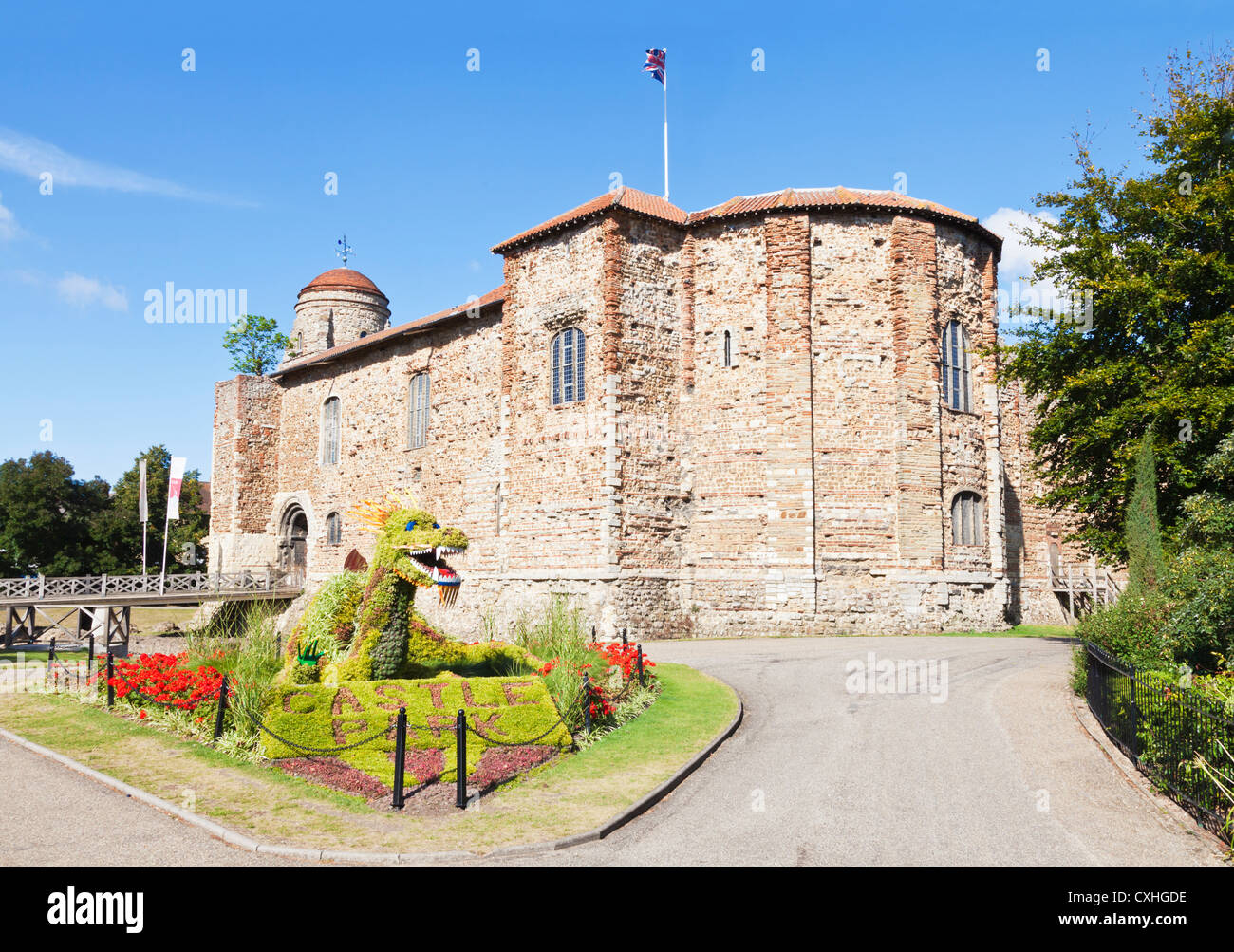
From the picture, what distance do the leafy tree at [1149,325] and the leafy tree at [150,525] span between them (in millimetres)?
45512

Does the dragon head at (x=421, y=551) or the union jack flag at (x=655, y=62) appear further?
the union jack flag at (x=655, y=62)

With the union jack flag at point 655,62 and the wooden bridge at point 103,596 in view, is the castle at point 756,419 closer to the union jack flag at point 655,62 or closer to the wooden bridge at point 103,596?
the union jack flag at point 655,62

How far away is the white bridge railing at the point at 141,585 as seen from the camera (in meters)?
28.5

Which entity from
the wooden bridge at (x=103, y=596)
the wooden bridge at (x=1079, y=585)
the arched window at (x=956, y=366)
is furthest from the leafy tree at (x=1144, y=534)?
the wooden bridge at (x=103, y=596)

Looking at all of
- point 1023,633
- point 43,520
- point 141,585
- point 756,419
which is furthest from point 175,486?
point 1023,633

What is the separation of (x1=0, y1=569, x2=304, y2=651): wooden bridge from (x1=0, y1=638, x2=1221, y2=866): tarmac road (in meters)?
19.7

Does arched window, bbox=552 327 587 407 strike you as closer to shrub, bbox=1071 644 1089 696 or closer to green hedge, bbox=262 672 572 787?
green hedge, bbox=262 672 572 787

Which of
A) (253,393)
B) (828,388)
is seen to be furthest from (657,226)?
(253,393)

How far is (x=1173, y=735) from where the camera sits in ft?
27.1

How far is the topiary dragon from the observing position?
10664 millimetres

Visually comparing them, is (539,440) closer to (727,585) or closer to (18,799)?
(727,585)
